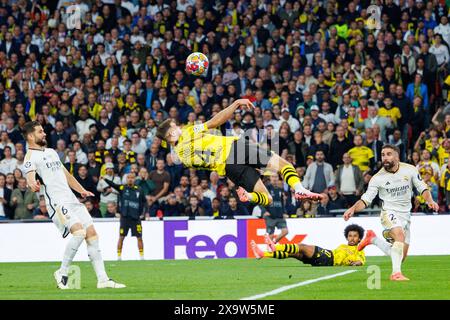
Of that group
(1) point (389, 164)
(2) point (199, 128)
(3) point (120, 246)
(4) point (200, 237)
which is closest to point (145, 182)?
(3) point (120, 246)

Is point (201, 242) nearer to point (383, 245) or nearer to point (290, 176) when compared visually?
point (383, 245)

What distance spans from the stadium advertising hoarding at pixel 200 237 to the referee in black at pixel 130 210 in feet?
1.98

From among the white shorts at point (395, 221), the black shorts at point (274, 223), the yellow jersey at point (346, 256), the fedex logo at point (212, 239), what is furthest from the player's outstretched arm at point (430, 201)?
the fedex logo at point (212, 239)

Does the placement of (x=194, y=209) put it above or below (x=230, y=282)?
above

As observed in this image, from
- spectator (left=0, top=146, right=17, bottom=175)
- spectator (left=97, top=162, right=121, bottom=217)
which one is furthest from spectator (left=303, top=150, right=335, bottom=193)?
spectator (left=0, top=146, right=17, bottom=175)

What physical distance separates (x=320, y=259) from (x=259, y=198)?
3.26 metres

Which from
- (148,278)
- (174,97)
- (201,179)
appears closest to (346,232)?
(148,278)

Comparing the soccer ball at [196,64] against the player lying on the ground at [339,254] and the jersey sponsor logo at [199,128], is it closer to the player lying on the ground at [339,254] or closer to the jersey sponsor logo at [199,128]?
the jersey sponsor logo at [199,128]

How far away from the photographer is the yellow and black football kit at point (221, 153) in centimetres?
1554

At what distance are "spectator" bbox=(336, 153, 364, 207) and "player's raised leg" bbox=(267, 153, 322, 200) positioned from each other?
30.9 ft

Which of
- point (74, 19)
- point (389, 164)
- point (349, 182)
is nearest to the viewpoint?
point (389, 164)

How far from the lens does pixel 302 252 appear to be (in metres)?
17.8

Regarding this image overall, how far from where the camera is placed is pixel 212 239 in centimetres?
2473

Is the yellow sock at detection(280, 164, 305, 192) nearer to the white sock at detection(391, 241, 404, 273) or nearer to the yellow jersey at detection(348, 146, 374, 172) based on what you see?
the white sock at detection(391, 241, 404, 273)
